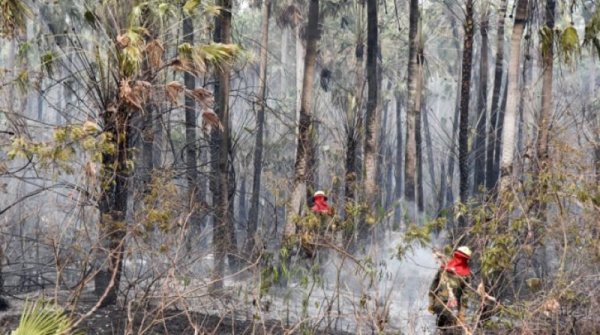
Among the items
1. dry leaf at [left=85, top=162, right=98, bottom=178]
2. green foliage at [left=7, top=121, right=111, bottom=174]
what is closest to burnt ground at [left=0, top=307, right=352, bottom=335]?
dry leaf at [left=85, top=162, right=98, bottom=178]

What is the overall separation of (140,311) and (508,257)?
546cm

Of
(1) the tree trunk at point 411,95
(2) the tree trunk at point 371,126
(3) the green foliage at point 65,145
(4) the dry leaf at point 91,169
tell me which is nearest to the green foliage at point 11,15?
(3) the green foliage at point 65,145

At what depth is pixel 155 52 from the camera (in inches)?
506

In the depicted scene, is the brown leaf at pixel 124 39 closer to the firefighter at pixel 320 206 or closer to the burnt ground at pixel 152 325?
the burnt ground at pixel 152 325

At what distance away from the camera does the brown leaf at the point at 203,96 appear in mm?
13536

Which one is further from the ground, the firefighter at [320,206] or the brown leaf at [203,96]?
the brown leaf at [203,96]

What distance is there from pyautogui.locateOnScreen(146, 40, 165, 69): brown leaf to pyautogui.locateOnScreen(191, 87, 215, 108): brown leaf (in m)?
0.78

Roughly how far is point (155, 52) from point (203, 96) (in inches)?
48.3

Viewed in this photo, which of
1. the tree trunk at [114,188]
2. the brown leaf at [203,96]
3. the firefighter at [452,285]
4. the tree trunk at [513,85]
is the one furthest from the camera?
the tree trunk at [513,85]

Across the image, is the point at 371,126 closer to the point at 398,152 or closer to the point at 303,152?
the point at 303,152

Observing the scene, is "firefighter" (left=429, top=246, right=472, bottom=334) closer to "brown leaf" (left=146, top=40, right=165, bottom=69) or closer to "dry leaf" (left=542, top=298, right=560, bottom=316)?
"dry leaf" (left=542, top=298, right=560, bottom=316)

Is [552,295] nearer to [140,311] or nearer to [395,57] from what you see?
[140,311]

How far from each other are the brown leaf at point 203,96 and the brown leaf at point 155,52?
78 cm

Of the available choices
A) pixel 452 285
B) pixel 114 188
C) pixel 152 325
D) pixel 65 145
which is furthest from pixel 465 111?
pixel 152 325
